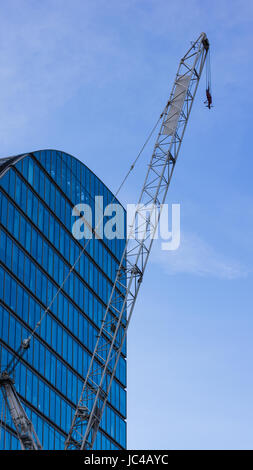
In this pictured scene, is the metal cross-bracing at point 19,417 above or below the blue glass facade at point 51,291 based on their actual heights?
below

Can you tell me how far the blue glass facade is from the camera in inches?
3501

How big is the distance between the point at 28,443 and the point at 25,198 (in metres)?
26.5

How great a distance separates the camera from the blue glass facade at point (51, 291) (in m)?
88.9

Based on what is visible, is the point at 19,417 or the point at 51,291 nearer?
the point at 19,417

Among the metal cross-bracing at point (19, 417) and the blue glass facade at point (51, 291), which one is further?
the blue glass facade at point (51, 291)

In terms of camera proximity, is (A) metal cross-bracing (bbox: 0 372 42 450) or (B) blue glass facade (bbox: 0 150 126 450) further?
(B) blue glass facade (bbox: 0 150 126 450)

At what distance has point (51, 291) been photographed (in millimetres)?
97438

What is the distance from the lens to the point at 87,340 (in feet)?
343

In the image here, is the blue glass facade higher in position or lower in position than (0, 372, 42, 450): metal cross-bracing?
higher

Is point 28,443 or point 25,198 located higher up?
point 25,198

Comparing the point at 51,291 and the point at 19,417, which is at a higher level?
the point at 51,291
